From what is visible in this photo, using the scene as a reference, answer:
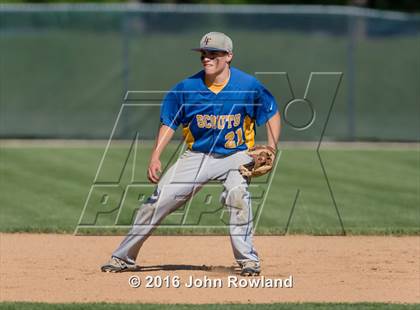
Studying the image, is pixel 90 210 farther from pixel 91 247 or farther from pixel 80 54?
pixel 80 54

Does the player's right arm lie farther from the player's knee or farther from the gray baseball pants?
the player's knee

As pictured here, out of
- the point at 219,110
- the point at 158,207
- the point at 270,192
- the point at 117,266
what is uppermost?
the point at 219,110

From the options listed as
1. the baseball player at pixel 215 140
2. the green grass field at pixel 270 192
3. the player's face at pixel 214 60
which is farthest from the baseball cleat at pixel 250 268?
the green grass field at pixel 270 192

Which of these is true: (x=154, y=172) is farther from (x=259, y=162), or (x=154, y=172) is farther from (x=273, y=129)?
(x=273, y=129)

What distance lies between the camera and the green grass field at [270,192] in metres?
12.8

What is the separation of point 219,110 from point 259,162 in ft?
1.90

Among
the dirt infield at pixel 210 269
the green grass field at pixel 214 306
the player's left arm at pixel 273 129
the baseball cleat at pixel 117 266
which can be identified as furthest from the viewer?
the baseball cleat at pixel 117 266

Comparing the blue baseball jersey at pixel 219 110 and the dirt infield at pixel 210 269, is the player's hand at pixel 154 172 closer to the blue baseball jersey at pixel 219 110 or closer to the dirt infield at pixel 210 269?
the blue baseball jersey at pixel 219 110

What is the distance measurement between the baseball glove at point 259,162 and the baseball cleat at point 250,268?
762 mm

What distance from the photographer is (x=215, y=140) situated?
9227 mm

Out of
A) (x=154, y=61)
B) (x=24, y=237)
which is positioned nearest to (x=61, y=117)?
(x=154, y=61)

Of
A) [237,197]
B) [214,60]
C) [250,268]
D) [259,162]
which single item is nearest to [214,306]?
[250,268]

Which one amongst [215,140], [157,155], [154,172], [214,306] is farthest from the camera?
[215,140]

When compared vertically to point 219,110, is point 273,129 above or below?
below
